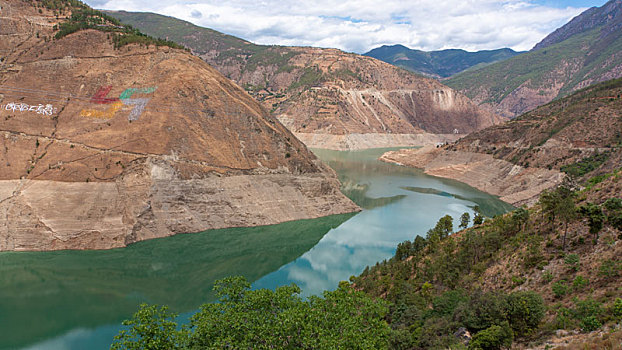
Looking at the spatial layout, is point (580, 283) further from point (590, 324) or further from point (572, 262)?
point (590, 324)

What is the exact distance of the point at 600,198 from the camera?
29.9 meters

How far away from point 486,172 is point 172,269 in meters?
78.2

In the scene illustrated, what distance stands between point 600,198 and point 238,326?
29.6m

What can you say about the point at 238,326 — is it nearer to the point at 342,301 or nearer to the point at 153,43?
the point at 342,301

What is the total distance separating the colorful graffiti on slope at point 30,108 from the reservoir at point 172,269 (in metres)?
22.4

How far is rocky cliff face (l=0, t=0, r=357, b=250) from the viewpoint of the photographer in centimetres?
4600

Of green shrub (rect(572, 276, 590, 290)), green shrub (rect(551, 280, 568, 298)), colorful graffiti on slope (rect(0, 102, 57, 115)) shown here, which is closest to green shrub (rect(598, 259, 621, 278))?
green shrub (rect(572, 276, 590, 290))

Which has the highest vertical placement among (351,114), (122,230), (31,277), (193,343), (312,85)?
(312,85)

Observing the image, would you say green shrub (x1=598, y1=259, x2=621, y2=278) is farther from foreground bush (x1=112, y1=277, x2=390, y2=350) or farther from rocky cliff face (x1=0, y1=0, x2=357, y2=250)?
rocky cliff face (x1=0, y1=0, x2=357, y2=250)

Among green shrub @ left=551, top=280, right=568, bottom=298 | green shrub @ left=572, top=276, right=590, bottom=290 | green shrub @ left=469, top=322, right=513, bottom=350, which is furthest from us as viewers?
green shrub @ left=551, top=280, right=568, bottom=298

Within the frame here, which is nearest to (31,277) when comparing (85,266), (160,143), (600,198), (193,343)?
(85,266)

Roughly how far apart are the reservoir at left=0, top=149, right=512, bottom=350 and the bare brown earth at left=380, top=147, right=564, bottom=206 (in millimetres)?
14704

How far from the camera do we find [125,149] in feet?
170

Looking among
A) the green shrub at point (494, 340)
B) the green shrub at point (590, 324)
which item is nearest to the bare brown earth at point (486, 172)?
the green shrub at point (590, 324)
